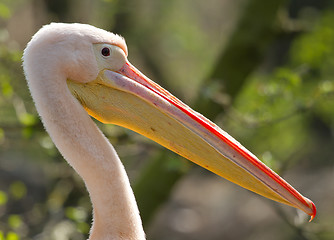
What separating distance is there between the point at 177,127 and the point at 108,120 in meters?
0.36

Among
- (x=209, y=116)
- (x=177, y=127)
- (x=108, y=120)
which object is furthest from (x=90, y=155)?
(x=209, y=116)

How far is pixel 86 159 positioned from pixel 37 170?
695 centimetres

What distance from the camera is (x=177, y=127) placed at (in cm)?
266

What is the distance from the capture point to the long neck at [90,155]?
2506 mm

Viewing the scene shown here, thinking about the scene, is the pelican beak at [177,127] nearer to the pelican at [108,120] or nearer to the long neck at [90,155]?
the pelican at [108,120]

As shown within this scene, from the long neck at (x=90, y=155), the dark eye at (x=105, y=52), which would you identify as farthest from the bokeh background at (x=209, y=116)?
the dark eye at (x=105, y=52)

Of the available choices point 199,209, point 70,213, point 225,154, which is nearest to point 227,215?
point 199,209

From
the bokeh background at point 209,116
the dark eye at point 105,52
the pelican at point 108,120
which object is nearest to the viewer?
the pelican at point 108,120

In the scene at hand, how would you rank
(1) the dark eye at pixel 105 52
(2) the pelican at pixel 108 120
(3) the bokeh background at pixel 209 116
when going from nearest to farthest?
(2) the pelican at pixel 108 120
(1) the dark eye at pixel 105 52
(3) the bokeh background at pixel 209 116

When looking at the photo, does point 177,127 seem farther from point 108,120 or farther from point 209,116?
point 209,116

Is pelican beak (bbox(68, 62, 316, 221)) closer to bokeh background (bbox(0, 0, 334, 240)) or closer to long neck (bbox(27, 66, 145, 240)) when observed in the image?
long neck (bbox(27, 66, 145, 240))

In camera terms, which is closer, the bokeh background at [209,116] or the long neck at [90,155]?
the long neck at [90,155]

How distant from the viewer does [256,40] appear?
5.05m

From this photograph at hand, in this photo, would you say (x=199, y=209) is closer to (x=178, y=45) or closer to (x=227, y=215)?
(x=227, y=215)
